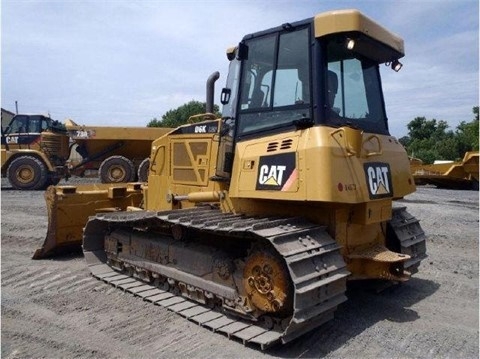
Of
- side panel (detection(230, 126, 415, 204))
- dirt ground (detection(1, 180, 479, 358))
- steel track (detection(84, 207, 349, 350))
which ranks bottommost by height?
dirt ground (detection(1, 180, 479, 358))

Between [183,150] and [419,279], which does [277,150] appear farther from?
[419,279]

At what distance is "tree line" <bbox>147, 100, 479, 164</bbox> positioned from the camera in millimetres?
34094

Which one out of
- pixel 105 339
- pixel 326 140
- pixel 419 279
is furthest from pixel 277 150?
pixel 419 279

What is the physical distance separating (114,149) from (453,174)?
565 inches

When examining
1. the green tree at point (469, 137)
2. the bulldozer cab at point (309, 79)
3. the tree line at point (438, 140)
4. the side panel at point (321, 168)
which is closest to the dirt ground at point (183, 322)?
the side panel at point (321, 168)

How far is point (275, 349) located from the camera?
3.54m

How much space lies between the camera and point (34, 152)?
1501cm

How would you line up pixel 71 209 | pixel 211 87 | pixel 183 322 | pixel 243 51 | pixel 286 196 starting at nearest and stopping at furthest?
pixel 286 196
pixel 183 322
pixel 243 51
pixel 211 87
pixel 71 209

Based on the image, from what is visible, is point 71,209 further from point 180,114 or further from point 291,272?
point 180,114

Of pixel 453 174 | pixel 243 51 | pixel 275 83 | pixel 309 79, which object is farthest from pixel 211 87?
pixel 453 174

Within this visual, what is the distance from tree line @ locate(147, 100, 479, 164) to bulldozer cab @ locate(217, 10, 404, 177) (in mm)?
29336

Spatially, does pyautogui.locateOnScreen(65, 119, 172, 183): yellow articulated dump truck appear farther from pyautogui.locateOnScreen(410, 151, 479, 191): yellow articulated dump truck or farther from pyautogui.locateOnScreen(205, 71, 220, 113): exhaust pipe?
pyautogui.locateOnScreen(410, 151, 479, 191): yellow articulated dump truck

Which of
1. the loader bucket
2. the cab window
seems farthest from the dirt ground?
the cab window

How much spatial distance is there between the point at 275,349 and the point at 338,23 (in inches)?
117
